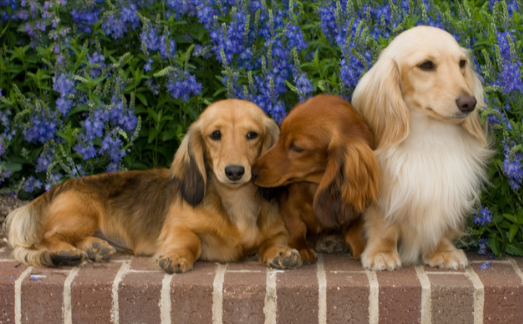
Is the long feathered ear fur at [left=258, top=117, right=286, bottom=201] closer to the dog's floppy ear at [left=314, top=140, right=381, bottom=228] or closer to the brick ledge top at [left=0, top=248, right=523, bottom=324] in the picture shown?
the dog's floppy ear at [left=314, top=140, right=381, bottom=228]

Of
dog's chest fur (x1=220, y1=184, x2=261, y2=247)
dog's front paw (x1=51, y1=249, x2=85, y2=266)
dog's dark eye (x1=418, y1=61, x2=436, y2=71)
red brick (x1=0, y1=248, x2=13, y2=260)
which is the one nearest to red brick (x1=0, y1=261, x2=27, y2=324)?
dog's front paw (x1=51, y1=249, x2=85, y2=266)

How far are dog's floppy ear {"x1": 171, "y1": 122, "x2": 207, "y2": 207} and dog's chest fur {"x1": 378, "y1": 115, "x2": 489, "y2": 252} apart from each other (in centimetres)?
95

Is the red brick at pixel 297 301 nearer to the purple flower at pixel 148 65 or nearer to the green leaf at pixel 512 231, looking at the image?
the green leaf at pixel 512 231

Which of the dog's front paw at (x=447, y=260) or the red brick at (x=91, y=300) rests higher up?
the dog's front paw at (x=447, y=260)

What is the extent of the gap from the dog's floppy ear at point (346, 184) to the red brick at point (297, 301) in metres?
0.38

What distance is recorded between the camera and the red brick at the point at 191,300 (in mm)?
3373

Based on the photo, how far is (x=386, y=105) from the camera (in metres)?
3.52

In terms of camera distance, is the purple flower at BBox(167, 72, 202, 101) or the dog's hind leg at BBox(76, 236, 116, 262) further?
the purple flower at BBox(167, 72, 202, 101)

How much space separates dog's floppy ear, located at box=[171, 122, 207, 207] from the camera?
3.80 m

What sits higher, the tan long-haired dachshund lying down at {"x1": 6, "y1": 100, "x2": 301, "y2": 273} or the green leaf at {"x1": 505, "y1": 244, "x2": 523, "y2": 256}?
the tan long-haired dachshund lying down at {"x1": 6, "y1": 100, "x2": 301, "y2": 273}

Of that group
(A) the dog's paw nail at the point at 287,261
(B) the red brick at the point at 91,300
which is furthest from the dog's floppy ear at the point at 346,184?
(B) the red brick at the point at 91,300

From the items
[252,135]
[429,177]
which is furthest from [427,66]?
[252,135]

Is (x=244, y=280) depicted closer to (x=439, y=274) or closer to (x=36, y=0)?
(x=439, y=274)

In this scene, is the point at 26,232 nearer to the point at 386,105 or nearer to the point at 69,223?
the point at 69,223
